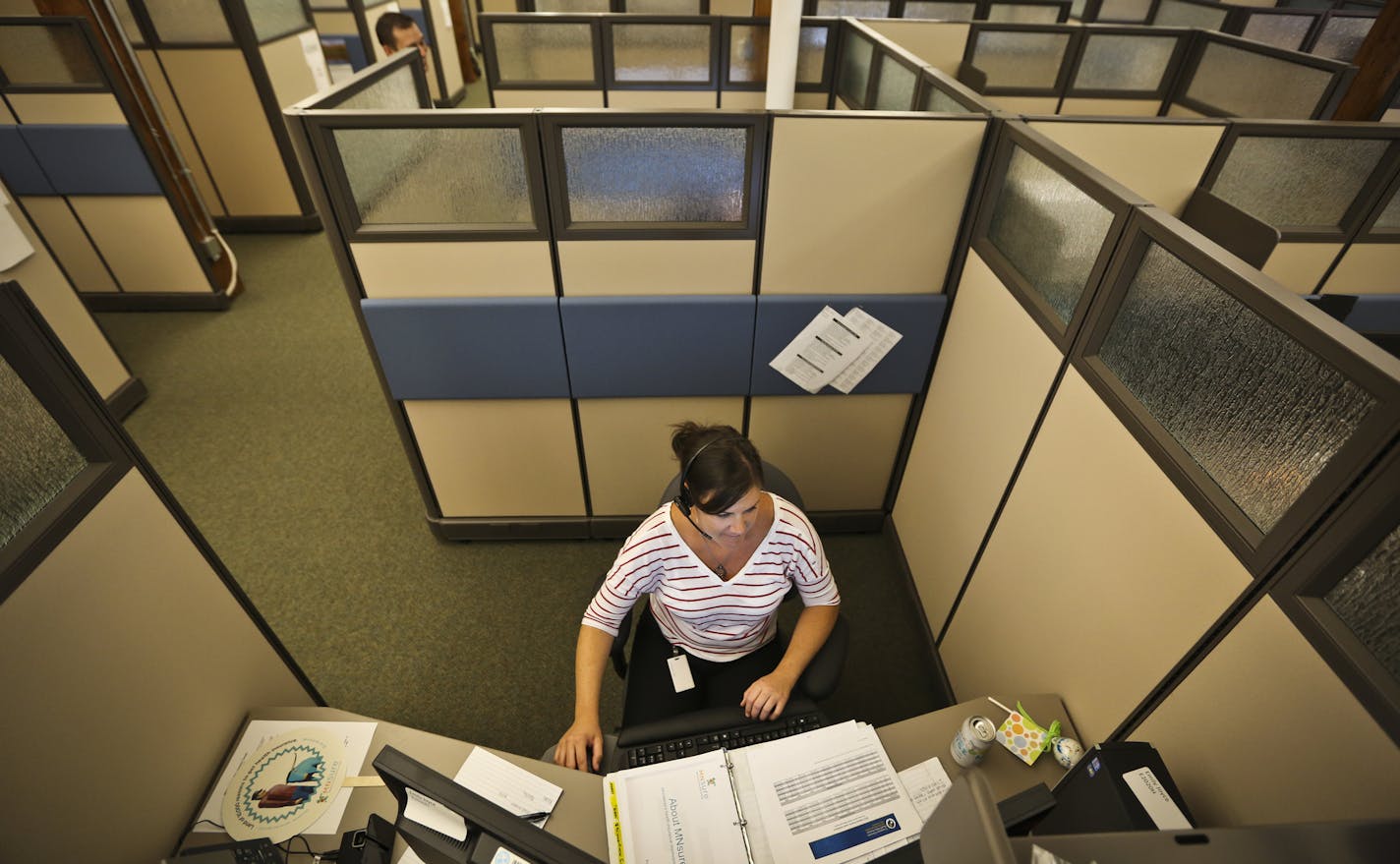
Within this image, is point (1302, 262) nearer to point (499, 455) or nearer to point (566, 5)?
point (499, 455)

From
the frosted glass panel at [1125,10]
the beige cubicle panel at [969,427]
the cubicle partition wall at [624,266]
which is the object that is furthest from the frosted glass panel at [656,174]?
the frosted glass panel at [1125,10]

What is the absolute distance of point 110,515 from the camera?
0.99 meters

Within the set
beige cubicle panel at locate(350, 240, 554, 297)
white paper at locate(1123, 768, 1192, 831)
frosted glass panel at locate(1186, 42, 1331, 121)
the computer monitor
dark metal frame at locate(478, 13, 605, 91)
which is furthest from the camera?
dark metal frame at locate(478, 13, 605, 91)

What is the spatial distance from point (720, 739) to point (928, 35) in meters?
3.25

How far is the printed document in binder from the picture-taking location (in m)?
1.06

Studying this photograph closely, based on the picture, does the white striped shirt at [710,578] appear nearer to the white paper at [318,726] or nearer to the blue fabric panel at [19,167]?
the white paper at [318,726]

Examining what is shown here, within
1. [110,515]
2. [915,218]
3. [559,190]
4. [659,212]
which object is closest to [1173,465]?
[915,218]

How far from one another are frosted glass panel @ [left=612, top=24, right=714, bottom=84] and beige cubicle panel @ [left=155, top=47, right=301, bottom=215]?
246 centimetres

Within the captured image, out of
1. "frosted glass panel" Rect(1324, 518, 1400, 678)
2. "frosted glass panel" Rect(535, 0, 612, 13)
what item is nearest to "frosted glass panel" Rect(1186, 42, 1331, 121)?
"frosted glass panel" Rect(1324, 518, 1400, 678)

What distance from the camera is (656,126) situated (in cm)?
161

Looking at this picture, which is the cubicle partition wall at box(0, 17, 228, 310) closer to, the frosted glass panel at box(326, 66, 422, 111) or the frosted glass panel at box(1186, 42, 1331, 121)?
the frosted glass panel at box(326, 66, 422, 111)

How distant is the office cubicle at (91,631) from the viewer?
0.85 metres

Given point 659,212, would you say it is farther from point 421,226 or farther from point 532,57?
point 532,57

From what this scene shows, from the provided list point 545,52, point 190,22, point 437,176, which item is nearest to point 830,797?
point 437,176
